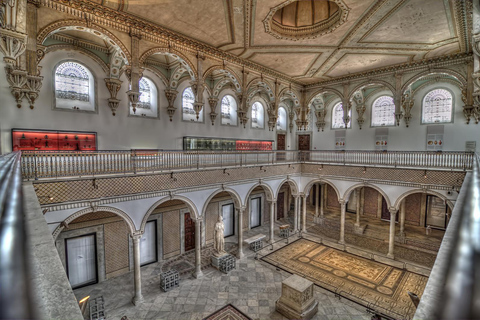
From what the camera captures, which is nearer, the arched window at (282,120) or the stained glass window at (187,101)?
the stained glass window at (187,101)

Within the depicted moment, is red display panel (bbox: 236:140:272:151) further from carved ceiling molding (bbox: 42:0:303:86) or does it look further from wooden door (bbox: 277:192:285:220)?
carved ceiling molding (bbox: 42:0:303:86)

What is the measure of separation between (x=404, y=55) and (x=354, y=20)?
482 centimetres

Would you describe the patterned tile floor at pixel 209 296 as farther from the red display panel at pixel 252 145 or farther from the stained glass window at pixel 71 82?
the red display panel at pixel 252 145

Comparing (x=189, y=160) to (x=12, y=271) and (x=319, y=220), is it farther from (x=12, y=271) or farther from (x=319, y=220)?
(x=319, y=220)

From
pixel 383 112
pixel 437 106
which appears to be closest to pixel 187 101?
pixel 383 112

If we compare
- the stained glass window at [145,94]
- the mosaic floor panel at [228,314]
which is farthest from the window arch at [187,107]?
the mosaic floor panel at [228,314]

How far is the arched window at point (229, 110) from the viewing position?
53.6 ft

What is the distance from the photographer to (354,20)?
936 cm

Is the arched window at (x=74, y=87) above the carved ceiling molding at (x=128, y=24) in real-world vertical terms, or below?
below

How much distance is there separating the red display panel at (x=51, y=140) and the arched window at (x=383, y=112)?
17.1 metres

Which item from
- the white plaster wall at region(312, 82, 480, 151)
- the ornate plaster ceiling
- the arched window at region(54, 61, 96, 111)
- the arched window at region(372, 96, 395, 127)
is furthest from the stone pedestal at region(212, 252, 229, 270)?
the arched window at region(372, 96, 395, 127)

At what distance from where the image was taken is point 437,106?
14.8m

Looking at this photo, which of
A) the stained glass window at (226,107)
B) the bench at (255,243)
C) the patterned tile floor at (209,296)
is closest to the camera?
the patterned tile floor at (209,296)

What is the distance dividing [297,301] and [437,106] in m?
14.2
